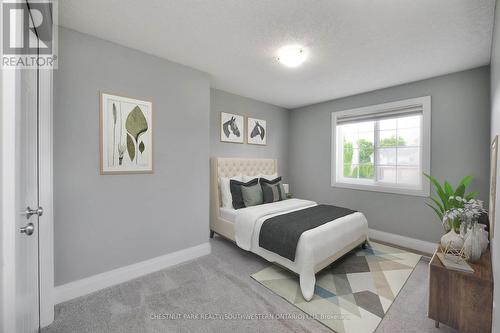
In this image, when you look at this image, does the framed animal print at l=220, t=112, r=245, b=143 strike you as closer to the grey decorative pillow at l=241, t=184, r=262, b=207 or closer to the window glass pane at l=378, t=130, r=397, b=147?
the grey decorative pillow at l=241, t=184, r=262, b=207

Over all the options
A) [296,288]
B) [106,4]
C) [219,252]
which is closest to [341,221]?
[296,288]

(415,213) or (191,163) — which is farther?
(415,213)

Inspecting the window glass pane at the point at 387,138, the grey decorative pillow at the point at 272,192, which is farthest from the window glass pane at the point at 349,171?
the grey decorative pillow at the point at 272,192

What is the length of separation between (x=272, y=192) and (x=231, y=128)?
55.2 inches

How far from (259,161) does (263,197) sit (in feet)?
3.28

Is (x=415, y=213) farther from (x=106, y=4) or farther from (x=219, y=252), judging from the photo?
(x=106, y=4)

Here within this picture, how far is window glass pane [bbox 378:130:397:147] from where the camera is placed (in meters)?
3.48

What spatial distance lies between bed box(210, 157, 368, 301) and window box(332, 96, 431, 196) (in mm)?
1052

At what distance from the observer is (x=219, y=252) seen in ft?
9.86

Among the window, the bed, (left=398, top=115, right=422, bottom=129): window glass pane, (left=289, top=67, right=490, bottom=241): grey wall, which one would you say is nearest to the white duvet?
the bed

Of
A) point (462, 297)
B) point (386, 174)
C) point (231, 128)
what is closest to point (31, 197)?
point (231, 128)

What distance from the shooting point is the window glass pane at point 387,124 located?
3467mm

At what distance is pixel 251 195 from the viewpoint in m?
3.24

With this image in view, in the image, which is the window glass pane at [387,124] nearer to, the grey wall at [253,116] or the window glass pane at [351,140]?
the window glass pane at [351,140]
